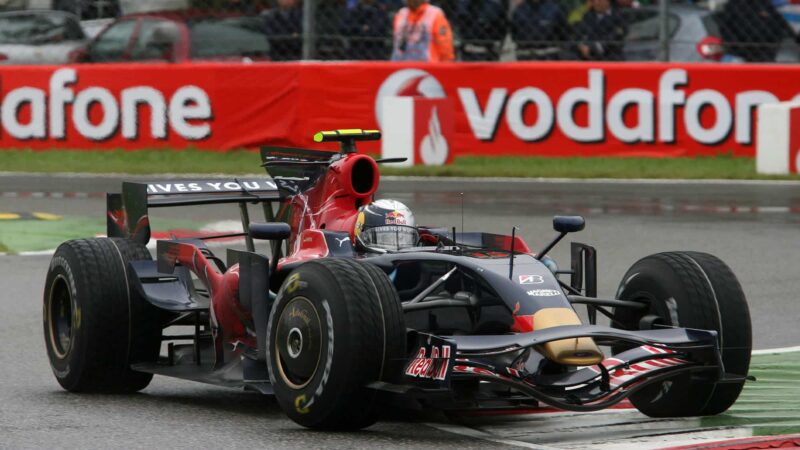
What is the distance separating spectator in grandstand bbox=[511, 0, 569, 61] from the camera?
19766 mm

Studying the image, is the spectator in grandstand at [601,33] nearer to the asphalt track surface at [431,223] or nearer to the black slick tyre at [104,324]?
the asphalt track surface at [431,223]

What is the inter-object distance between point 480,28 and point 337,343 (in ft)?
45.8

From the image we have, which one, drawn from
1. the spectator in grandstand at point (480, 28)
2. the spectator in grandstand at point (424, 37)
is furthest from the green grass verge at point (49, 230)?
the spectator in grandstand at point (480, 28)

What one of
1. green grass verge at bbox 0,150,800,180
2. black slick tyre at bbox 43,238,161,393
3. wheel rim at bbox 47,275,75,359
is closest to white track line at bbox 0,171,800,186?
green grass verge at bbox 0,150,800,180

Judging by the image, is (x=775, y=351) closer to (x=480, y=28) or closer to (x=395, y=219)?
(x=395, y=219)

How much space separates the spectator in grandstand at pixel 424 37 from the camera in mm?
19719

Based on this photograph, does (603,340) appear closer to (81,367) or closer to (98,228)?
(81,367)

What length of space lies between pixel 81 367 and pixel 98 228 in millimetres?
6800

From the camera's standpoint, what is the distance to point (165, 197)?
29.3ft

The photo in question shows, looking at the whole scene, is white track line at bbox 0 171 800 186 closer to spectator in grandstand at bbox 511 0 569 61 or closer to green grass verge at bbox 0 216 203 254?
spectator in grandstand at bbox 511 0 569 61

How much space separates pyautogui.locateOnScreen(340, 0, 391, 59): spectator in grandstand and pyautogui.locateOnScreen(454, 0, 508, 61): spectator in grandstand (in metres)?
0.86

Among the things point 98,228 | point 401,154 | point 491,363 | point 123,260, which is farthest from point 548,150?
point 491,363

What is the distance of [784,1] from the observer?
23891mm

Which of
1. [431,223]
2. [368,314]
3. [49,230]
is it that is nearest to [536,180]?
[431,223]
